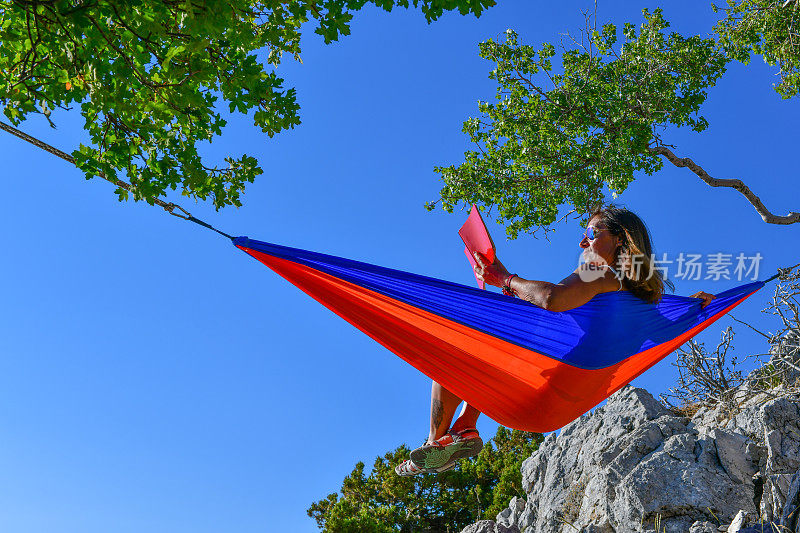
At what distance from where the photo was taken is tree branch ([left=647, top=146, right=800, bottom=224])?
693 cm

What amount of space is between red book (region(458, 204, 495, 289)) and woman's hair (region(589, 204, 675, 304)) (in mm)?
583

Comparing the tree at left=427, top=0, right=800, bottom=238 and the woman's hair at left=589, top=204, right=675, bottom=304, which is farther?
the tree at left=427, top=0, right=800, bottom=238

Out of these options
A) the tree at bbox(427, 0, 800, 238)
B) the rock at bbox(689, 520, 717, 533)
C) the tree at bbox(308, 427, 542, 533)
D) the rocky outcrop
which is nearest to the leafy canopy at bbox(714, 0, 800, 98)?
the tree at bbox(427, 0, 800, 238)

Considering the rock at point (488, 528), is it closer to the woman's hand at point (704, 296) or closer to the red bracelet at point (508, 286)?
the woman's hand at point (704, 296)

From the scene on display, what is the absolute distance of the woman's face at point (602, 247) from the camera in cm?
294

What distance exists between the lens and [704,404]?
21.0ft

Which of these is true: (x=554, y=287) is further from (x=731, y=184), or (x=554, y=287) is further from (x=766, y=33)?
(x=766, y=33)

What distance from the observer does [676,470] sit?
5258mm

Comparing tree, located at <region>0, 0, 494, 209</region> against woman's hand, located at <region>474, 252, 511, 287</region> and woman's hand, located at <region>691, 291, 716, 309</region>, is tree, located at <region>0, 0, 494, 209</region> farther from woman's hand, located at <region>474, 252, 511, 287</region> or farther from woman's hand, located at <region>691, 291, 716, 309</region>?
woman's hand, located at <region>691, 291, 716, 309</region>

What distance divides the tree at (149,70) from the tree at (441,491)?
26.9 ft

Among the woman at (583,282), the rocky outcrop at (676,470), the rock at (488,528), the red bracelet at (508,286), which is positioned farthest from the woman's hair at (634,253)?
the rock at (488,528)

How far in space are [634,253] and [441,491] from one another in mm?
9629

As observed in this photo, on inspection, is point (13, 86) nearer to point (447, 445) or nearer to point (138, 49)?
point (138, 49)

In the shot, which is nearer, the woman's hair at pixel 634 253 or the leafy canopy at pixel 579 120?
the woman's hair at pixel 634 253
